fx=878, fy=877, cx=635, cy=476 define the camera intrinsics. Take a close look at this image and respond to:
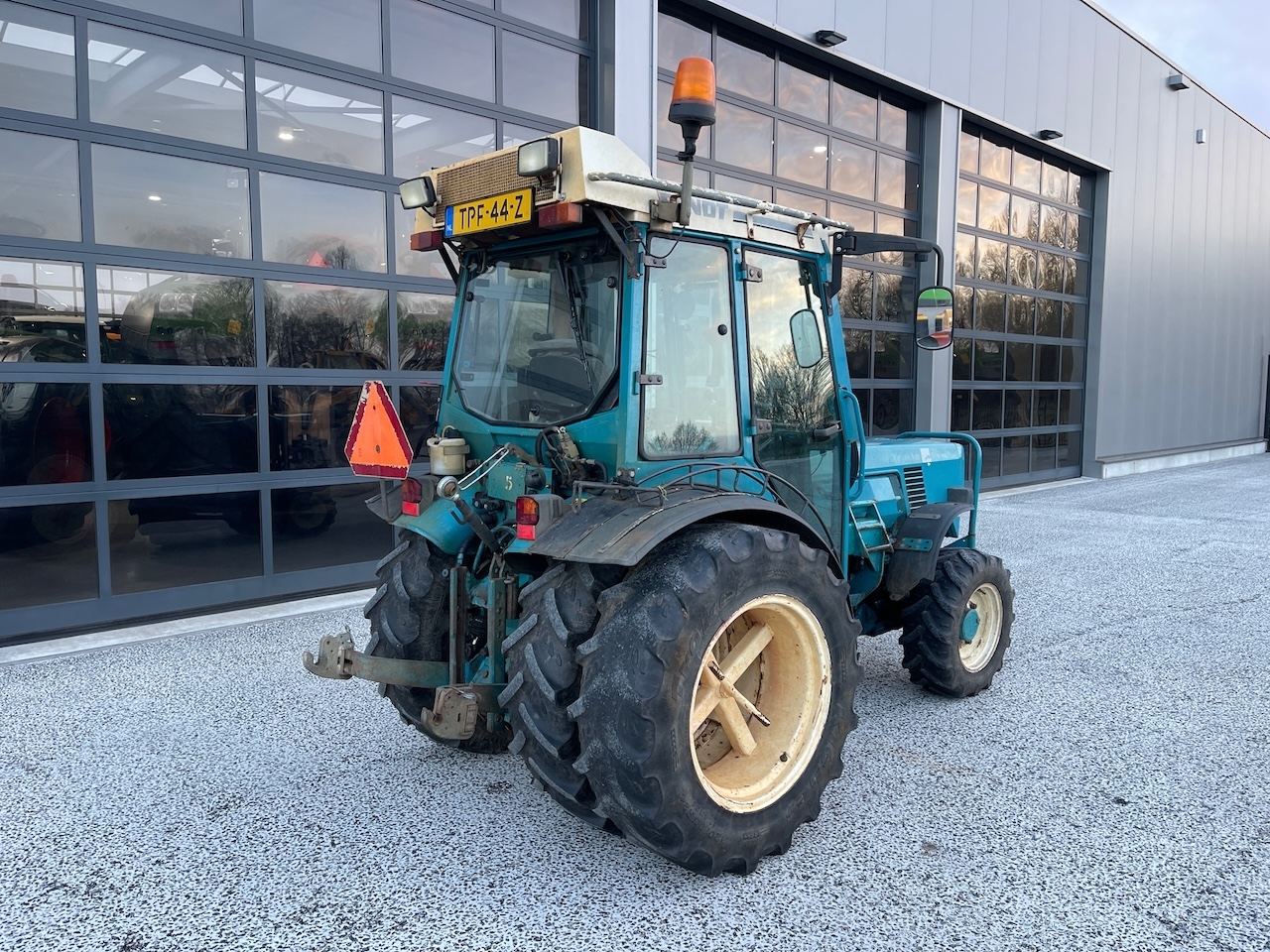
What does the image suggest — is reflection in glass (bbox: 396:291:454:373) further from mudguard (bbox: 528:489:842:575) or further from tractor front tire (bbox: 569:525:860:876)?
tractor front tire (bbox: 569:525:860:876)

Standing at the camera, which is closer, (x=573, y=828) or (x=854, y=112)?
(x=573, y=828)

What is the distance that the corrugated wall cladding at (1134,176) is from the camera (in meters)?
11.6

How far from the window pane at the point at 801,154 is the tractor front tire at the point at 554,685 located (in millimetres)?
8585

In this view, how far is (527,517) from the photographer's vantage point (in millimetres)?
2928

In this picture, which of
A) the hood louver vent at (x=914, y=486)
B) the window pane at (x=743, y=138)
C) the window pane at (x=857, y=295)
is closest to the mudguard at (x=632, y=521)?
the hood louver vent at (x=914, y=486)

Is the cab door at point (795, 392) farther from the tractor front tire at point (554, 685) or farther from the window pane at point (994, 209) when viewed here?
the window pane at point (994, 209)

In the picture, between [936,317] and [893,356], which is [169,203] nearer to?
[936,317]

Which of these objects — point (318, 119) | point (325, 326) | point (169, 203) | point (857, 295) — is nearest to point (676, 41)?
point (857, 295)

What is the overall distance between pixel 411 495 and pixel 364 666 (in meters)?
0.81

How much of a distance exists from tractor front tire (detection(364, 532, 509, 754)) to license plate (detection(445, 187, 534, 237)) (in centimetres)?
127

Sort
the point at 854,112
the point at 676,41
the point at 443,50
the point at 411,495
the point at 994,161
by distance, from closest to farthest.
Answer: the point at 411,495, the point at 443,50, the point at 676,41, the point at 854,112, the point at 994,161

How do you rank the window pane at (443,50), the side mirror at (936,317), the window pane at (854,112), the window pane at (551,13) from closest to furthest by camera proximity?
the side mirror at (936,317)
the window pane at (443,50)
the window pane at (551,13)
the window pane at (854,112)

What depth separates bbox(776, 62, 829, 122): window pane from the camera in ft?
33.5

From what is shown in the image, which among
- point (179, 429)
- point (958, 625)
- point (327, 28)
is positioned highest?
point (327, 28)
